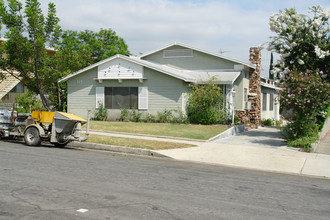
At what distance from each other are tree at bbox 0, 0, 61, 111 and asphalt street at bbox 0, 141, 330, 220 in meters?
7.88

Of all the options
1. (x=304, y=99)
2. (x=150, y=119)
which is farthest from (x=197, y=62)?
(x=304, y=99)

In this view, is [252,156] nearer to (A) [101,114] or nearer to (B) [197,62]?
(A) [101,114]

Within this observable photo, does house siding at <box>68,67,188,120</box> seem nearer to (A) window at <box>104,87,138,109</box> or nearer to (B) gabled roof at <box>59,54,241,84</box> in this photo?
(A) window at <box>104,87,138,109</box>

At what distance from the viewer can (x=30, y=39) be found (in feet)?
54.8

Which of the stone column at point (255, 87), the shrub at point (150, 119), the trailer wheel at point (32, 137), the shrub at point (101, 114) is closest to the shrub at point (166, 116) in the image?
the shrub at point (150, 119)

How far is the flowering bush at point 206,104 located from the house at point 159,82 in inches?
19.3

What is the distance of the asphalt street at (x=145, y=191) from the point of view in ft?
17.6

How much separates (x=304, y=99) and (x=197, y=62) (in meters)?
10.5

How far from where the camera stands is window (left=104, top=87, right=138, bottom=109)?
21022 millimetres

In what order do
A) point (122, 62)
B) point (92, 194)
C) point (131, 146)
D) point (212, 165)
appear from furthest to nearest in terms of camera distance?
point (122, 62)
point (131, 146)
point (212, 165)
point (92, 194)

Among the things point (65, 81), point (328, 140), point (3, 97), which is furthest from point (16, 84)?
point (328, 140)

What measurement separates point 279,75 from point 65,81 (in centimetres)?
1378

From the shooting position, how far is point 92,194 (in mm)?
6184

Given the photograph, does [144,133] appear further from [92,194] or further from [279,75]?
[92,194]
